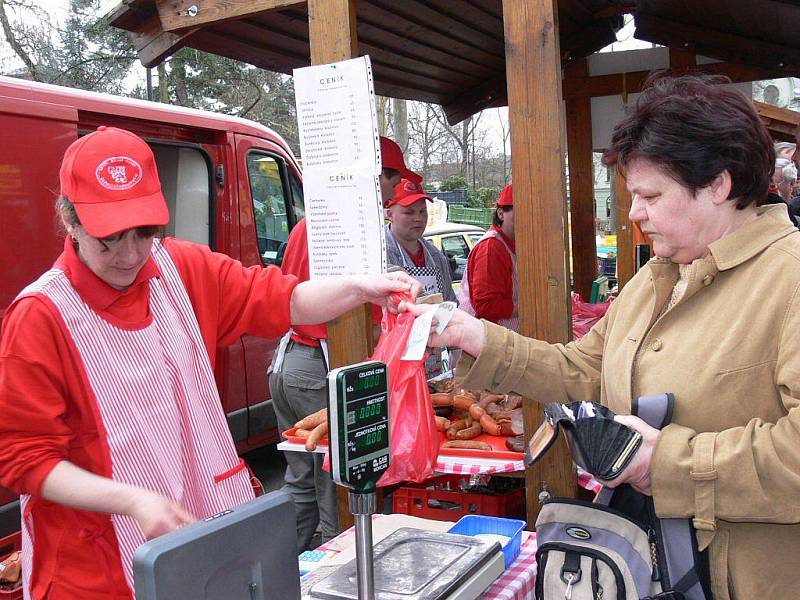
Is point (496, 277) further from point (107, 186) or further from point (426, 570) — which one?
point (107, 186)

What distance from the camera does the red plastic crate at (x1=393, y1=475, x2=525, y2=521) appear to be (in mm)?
3555

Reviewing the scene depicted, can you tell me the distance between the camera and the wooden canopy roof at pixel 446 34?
384 centimetres

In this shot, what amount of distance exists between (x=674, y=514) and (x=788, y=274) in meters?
0.61

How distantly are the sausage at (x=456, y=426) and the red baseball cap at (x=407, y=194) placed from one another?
60.5 inches

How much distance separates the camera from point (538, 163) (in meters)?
2.82

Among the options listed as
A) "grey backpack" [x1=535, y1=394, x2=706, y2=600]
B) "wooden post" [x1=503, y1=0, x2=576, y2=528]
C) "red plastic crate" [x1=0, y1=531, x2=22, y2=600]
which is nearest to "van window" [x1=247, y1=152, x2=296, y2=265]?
"red plastic crate" [x1=0, y1=531, x2=22, y2=600]

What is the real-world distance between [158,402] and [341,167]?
4.32 ft

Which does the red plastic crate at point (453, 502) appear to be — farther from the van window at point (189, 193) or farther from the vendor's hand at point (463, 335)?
the van window at point (189, 193)

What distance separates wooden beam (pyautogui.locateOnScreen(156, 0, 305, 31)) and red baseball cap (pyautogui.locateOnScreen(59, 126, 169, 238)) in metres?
1.60

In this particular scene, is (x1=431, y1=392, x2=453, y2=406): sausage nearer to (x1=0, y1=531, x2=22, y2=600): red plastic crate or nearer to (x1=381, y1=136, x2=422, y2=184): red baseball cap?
(x1=381, y1=136, x2=422, y2=184): red baseball cap

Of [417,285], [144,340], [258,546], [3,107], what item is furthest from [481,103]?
[258,546]

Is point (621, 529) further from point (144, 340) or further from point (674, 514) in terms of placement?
point (144, 340)

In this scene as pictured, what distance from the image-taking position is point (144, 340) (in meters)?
1.99

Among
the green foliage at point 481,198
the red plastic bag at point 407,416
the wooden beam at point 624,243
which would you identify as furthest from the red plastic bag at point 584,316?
the green foliage at point 481,198
